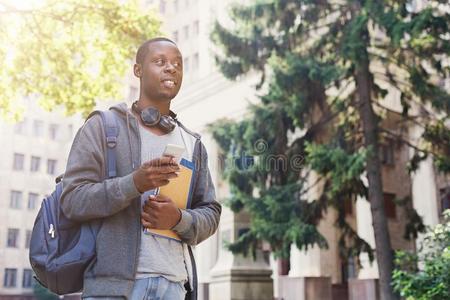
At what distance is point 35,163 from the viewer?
4853cm

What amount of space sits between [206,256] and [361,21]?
1892 cm

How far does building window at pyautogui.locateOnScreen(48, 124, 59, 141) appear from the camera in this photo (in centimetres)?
5094

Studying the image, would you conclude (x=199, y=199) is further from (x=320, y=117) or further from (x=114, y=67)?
(x=320, y=117)

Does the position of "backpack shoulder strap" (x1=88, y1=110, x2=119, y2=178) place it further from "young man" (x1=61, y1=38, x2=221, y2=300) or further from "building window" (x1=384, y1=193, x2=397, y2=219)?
"building window" (x1=384, y1=193, x2=397, y2=219)

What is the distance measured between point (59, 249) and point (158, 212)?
1.32 ft

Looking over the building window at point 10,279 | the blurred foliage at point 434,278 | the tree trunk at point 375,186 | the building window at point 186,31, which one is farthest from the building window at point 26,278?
the blurred foliage at point 434,278

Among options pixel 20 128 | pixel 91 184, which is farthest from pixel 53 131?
pixel 91 184

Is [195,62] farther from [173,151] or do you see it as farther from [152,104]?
[173,151]

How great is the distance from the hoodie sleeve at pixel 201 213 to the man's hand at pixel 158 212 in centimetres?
6

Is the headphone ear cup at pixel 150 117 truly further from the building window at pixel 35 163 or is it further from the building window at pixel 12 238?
the building window at pixel 35 163

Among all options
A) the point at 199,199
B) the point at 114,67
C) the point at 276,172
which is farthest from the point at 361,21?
the point at 199,199

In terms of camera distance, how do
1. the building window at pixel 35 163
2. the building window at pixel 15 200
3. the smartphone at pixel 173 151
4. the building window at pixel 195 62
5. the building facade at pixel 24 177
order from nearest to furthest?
the smartphone at pixel 173 151, the building window at pixel 195 62, the building facade at pixel 24 177, the building window at pixel 15 200, the building window at pixel 35 163

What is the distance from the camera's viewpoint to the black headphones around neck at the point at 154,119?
263cm

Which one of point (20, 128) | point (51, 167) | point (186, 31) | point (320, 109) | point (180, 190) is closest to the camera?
point (180, 190)
